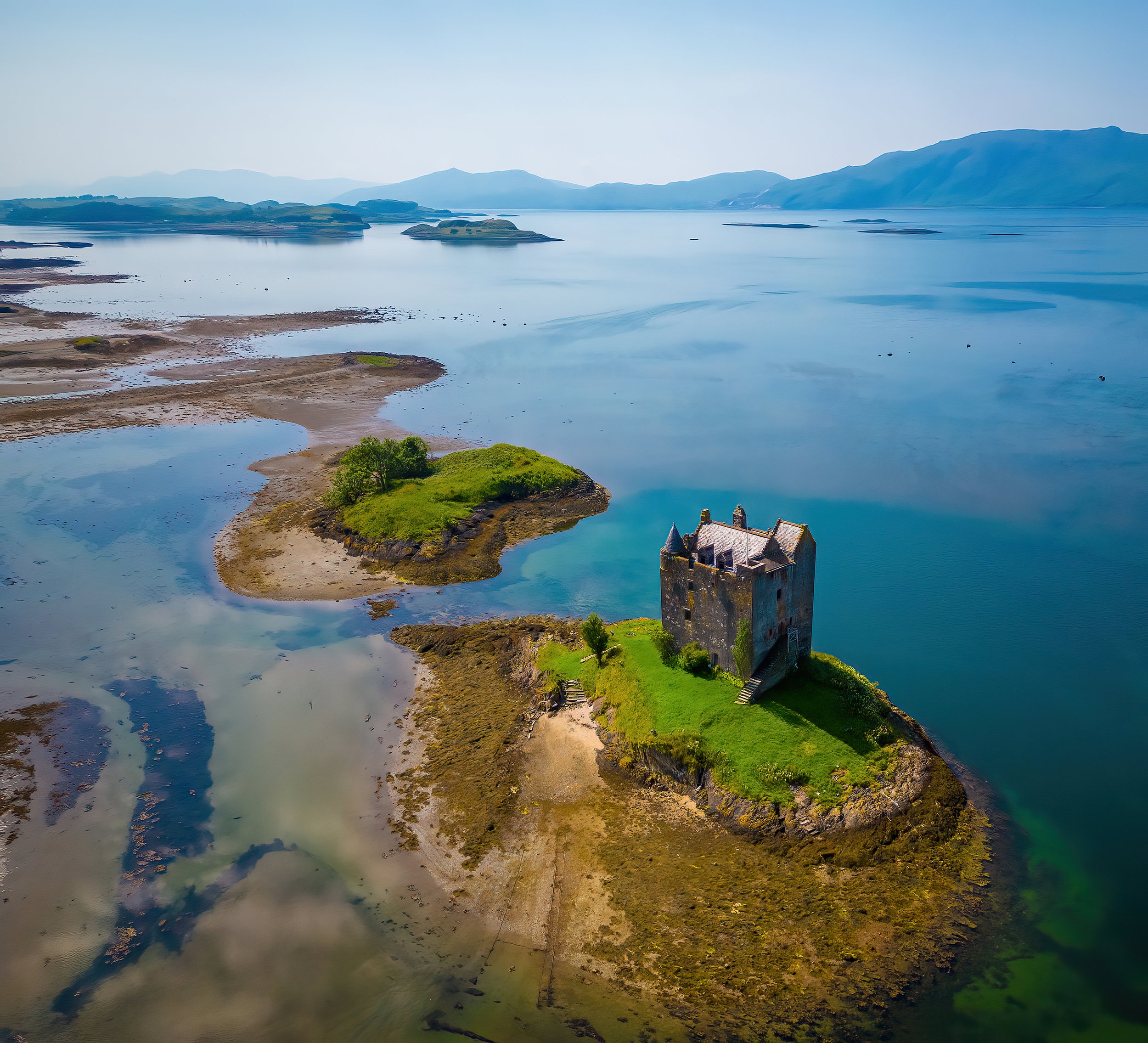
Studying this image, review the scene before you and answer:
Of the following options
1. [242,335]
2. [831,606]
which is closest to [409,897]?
[831,606]

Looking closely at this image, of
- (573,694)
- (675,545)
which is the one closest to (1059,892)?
(675,545)

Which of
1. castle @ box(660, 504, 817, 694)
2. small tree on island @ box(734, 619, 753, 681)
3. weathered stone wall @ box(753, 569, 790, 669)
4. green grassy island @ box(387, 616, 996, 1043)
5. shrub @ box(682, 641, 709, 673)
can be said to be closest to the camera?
green grassy island @ box(387, 616, 996, 1043)

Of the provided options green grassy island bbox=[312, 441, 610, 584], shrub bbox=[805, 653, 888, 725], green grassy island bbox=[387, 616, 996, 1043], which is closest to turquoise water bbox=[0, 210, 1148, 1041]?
green grassy island bbox=[387, 616, 996, 1043]

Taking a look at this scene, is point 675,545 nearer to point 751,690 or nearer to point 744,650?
point 744,650

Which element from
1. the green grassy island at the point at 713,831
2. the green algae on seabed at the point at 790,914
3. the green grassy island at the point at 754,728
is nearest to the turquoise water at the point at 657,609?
the green algae on seabed at the point at 790,914

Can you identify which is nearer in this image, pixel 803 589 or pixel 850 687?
pixel 850 687

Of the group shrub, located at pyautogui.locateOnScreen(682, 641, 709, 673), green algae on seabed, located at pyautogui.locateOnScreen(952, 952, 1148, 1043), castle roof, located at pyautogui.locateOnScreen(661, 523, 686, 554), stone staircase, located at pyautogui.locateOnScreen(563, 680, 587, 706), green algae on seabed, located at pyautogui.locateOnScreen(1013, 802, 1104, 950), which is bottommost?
green algae on seabed, located at pyautogui.locateOnScreen(952, 952, 1148, 1043)

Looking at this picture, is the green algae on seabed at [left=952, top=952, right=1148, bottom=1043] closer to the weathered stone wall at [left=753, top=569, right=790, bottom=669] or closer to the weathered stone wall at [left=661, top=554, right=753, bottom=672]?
the weathered stone wall at [left=753, top=569, right=790, bottom=669]
